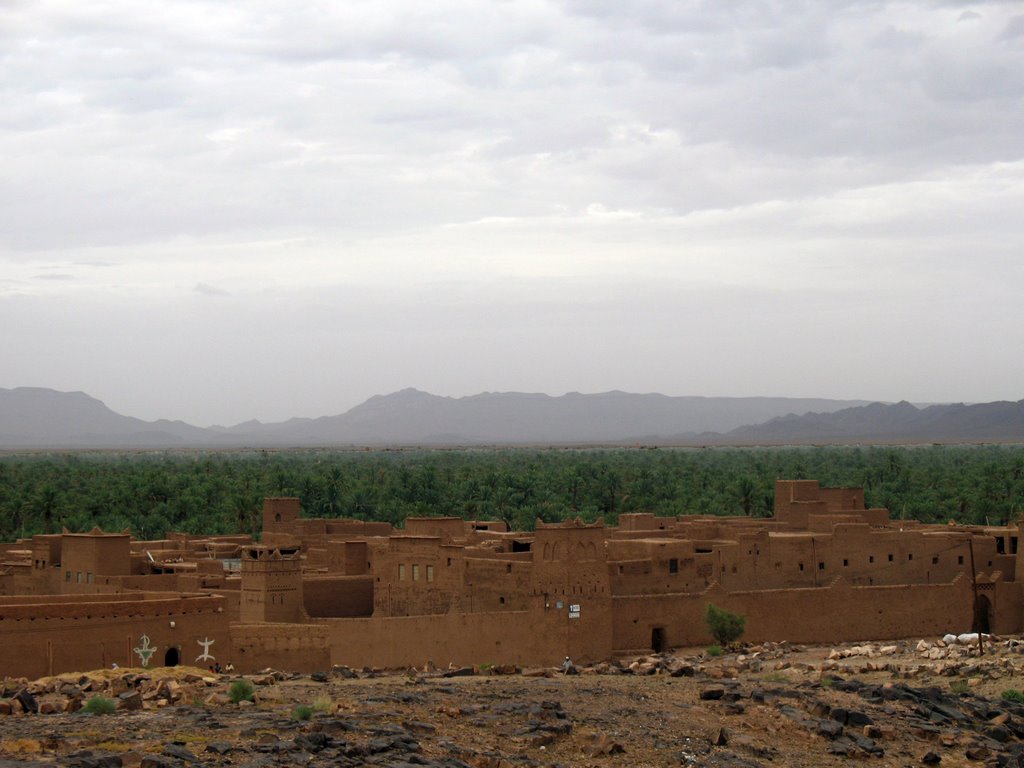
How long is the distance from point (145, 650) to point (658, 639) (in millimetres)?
17149

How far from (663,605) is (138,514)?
43726 millimetres

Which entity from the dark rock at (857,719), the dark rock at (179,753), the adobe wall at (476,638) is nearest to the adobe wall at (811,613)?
the adobe wall at (476,638)

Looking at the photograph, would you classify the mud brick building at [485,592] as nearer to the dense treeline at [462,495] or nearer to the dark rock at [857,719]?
the dark rock at [857,719]

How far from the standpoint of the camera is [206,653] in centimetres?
3644

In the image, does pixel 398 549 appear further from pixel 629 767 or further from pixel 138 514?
pixel 138 514

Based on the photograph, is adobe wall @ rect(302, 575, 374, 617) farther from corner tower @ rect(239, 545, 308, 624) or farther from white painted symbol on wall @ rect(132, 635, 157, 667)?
white painted symbol on wall @ rect(132, 635, 157, 667)

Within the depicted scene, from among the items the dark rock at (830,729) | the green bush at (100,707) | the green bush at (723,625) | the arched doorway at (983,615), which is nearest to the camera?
the green bush at (100,707)

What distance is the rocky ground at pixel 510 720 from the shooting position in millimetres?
24188

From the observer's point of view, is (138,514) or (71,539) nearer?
(71,539)

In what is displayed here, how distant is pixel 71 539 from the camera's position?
47656 mm

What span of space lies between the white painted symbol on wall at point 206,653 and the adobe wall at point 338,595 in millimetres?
9698

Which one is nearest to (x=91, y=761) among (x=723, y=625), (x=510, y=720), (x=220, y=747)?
(x=220, y=747)

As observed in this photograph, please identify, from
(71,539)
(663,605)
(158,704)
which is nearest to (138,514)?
(71,539)

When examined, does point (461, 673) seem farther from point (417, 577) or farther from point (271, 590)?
point (417, 577)
